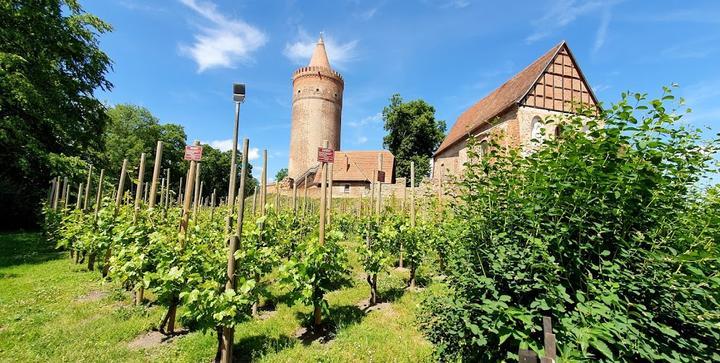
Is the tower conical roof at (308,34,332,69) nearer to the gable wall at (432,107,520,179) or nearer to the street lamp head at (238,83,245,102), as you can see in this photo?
the gable wall at (432,107,520,179)

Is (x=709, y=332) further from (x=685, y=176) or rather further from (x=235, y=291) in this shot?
(x=235, y=291)

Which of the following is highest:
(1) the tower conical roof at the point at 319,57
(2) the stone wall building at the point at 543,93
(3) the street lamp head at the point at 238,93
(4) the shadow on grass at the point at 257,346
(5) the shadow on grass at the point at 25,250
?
(1) the tower conical roof at the point at 319,57

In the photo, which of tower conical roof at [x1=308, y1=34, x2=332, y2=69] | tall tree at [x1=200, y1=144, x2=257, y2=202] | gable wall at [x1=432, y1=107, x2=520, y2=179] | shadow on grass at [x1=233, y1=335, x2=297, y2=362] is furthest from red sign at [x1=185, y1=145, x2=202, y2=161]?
tall tree at [x1=200, y1=144, x2=257, y2=202]

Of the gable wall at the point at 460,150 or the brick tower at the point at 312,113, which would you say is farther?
the brick tower at the point at 312,113

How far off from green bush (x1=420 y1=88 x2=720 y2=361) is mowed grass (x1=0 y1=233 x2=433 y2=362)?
1822 mm

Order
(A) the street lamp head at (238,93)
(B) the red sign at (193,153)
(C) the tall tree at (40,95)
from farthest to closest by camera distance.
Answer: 1. (C) the tall tree at (40,95)
2. (B) the red sign at (193,153)
3. (A) the street lamp head at (238,93)

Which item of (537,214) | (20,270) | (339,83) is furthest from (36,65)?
(339,83)

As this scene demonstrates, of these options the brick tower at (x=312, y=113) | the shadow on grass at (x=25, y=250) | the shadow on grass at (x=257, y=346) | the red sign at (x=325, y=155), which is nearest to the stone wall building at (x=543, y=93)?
the red sign at (x=325, y=155)

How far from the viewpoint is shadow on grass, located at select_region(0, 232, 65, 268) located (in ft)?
31.5

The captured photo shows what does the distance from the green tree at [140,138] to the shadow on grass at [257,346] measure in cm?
3525

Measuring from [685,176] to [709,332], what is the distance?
1.12 metres

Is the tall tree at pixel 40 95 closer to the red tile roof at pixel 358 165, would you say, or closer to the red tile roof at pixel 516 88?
the red tile roof at pixel 358 165

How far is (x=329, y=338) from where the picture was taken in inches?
194

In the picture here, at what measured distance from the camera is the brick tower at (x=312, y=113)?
3828 cm
